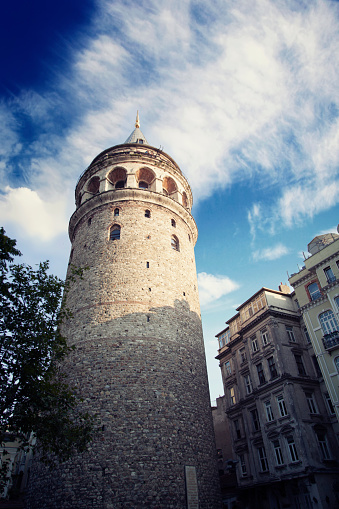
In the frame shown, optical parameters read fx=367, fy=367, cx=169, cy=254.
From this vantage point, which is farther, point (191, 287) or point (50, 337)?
point (191, 287)

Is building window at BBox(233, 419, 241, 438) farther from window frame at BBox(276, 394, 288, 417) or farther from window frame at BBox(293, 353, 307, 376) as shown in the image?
window frame at BBox(293, 353, 307, 376)

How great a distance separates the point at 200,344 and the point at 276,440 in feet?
24.4

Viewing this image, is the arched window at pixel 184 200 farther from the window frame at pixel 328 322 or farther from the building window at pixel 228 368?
the building window at pixel 228 368

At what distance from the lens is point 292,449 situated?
20.5 metres

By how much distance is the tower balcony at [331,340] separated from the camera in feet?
69.3

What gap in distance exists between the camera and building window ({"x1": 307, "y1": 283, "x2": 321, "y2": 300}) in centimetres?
2391

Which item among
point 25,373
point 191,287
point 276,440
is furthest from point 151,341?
point 276,440

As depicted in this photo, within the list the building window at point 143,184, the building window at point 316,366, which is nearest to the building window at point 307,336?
the building window at point 316,366

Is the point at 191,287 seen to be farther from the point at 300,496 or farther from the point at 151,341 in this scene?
the point at 300,496

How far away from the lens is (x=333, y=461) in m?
20.0

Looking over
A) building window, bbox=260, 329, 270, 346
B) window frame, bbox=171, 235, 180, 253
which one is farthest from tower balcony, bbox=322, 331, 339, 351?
window frame, bbox=171, 235, 180, 253

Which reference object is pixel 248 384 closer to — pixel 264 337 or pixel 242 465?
pixel 264 337

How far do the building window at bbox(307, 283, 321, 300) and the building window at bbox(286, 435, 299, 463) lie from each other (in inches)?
340

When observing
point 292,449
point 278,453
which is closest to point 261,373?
point 278,453
